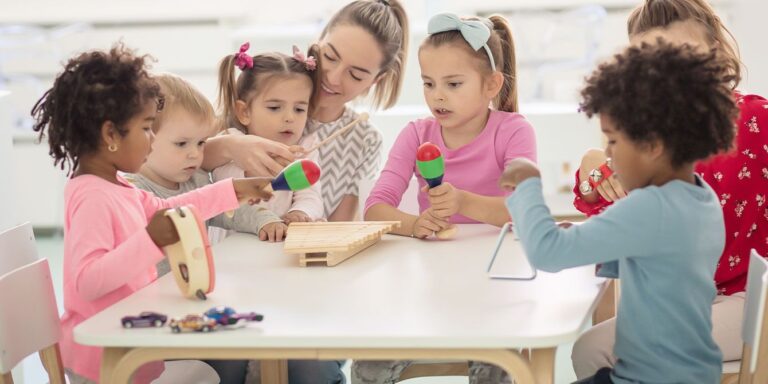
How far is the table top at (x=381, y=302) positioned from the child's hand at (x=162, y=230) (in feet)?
0.30

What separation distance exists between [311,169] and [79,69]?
40 cm

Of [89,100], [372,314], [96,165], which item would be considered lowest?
[372,314]

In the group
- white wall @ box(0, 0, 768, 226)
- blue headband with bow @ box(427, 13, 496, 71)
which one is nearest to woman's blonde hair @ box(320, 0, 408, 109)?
blue headband with bow @ box(427, 13, 496, 71)

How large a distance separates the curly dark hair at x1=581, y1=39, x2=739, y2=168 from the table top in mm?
255

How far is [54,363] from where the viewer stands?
1650 mm

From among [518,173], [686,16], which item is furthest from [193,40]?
[518,173]

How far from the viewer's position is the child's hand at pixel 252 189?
1.78m

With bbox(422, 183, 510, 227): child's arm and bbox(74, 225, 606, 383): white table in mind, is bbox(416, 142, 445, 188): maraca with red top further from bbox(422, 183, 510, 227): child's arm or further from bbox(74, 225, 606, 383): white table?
bbox(74, 225, 606, 383): white table

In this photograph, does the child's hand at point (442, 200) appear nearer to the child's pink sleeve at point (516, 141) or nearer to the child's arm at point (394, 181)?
the child's arm at point (394, 181)

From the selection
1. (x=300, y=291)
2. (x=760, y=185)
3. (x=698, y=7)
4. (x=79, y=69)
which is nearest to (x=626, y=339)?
(x=300, y=291)

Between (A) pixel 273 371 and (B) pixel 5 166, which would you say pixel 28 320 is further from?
(B) pixel 5 166

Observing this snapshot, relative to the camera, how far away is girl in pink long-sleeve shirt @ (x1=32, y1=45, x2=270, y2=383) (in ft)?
5.15

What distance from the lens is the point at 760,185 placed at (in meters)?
1.93

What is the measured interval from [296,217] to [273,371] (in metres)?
0.31
